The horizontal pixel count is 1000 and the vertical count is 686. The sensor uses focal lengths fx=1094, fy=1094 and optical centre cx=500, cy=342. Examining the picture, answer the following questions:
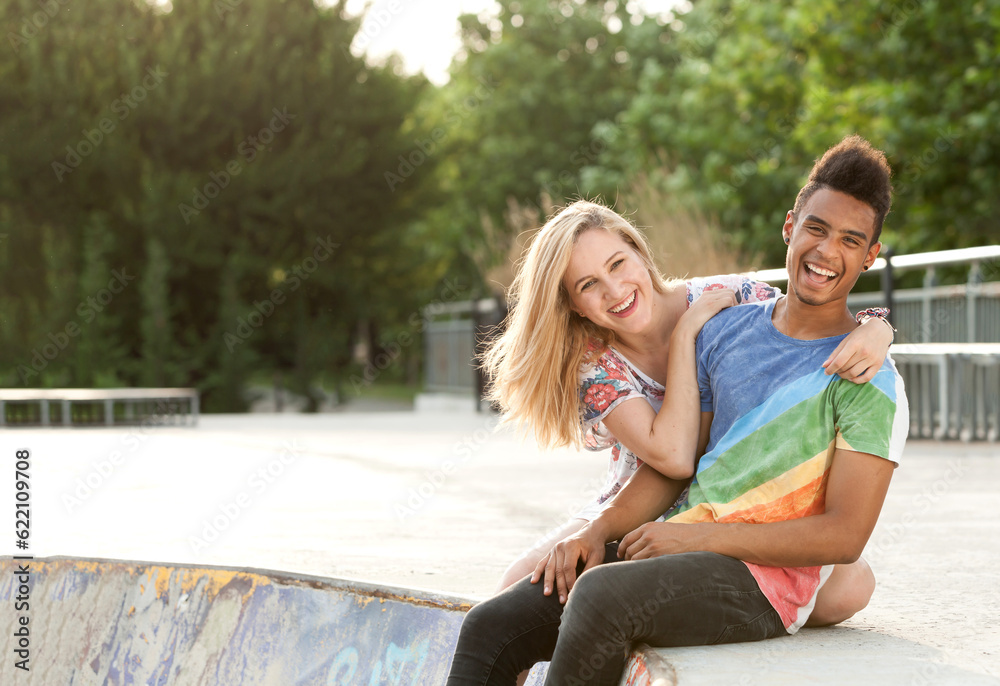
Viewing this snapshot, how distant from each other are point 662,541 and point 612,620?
0.26 metres

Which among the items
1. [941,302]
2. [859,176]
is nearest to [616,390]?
→ [859,176]

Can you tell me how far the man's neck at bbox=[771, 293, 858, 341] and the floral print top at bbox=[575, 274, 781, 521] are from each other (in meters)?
0.37

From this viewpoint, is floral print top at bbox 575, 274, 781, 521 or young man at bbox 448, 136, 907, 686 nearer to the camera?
young man at bbox 448, 136, 907, 686

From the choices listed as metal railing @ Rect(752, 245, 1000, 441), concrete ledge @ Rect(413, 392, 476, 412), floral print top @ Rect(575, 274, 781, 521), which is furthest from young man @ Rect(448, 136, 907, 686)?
concrete ledge @ Rect(413, 392, 476, 412)

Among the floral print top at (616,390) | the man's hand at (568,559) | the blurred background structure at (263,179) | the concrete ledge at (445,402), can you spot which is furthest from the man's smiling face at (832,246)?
the concrete ledge at (445,402)

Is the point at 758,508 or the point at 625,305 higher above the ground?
the point at 625,305

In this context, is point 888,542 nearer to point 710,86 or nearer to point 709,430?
point 709,430

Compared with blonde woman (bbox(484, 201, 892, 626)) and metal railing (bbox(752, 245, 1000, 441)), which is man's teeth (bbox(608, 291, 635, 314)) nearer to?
blonde woman (bbox(484, 201, 892, 626))

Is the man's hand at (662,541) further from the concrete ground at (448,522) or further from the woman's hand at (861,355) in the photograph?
the woman's hand at (861,355)

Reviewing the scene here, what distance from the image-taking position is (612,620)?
7.81 ft

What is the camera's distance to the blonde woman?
274 centimetres

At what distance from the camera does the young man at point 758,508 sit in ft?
7.94

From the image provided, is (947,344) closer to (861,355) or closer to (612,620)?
(861,355)

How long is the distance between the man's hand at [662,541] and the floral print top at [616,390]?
34cm
